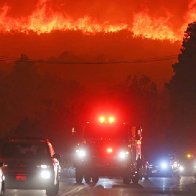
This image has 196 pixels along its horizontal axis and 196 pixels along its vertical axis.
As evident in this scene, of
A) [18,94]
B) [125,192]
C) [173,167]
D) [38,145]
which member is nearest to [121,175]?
[125,192]

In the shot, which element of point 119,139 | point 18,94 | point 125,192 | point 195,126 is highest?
point 18,94

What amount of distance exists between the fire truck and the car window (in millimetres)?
11531

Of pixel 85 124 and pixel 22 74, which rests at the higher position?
pixel 22 74

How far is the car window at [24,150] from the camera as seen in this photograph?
29.5 m

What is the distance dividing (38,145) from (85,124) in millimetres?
11948

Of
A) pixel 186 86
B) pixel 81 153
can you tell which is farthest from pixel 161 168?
pixel 186 86

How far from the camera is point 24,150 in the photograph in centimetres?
2977

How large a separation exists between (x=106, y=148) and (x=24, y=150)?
462 inches

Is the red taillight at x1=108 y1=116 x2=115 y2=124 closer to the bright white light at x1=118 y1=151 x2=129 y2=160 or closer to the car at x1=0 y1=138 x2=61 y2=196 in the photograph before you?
the bright white light at x1=118 y1=151 x2=129 y2=160

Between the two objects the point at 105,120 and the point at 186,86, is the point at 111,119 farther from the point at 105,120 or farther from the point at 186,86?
the point at 186,86

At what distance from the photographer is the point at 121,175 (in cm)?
4166

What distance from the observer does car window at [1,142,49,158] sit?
2947 cm

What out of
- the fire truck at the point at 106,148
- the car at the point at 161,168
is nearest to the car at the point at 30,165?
the fire truck at the point at 106,148

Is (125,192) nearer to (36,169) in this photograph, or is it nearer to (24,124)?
(36,169)
